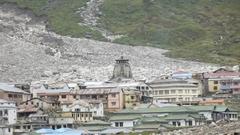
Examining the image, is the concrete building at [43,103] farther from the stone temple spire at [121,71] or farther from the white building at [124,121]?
the stone temple spire at [121,71]

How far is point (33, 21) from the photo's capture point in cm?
17588

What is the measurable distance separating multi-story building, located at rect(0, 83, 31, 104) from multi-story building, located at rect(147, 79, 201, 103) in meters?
13.5

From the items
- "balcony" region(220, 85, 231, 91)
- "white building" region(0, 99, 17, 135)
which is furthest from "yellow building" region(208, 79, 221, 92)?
"white building" region(0, 99, 17, 135)

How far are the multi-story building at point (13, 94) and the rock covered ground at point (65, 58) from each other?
42.3 feet

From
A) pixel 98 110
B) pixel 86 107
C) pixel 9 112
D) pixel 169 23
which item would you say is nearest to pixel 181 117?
pixel 86 107

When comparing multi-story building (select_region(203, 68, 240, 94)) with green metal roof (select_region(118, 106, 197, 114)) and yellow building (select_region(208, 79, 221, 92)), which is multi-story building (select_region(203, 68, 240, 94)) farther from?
green metal roof (select_region(118, 106, 197, 114))

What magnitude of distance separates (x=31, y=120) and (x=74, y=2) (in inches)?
3713

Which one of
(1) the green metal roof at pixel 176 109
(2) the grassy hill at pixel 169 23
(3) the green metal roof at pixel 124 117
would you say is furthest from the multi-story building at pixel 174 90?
(2) the grassy hill at pixel 169 23

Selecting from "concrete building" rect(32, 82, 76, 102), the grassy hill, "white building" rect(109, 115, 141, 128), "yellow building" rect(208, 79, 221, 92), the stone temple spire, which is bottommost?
"white building" rect(109, 115, 141, 128)

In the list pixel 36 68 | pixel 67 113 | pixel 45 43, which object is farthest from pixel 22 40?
pixel 67 113

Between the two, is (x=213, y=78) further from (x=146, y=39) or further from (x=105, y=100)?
(x=146, y=39)

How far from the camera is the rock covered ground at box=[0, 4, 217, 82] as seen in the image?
422ft

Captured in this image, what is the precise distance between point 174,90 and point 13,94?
16793 mm

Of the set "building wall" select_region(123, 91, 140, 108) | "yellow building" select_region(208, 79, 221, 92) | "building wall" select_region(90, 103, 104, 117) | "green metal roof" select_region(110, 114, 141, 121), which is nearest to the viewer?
"green metal roof" select_region(110, 114, 141, 121)
